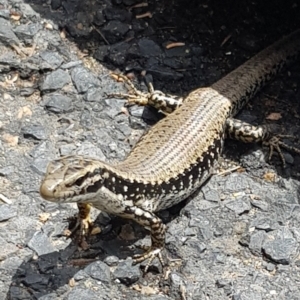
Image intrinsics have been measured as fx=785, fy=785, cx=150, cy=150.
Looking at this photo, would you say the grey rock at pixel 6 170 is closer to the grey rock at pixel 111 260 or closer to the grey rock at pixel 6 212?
the grey rock at pixel 6 212

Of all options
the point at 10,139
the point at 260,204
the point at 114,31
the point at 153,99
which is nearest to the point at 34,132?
the point at 10,139

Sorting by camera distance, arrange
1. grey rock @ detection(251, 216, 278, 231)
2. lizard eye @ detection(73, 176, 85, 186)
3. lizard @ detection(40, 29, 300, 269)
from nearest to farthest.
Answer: lizard eye @ detection(73, 176, 85, 186), lizard @ detection(40, 29, 300, 269), grey rock @ detection(251, 216, 278, 231)

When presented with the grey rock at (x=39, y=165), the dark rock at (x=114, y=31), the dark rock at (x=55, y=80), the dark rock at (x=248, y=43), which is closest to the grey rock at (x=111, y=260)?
the grey rock at (x=39, y=165)

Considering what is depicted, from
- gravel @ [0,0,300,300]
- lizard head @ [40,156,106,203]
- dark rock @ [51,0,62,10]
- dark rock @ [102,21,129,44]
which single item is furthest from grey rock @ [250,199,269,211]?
dark rock @ [51,0,62,10]

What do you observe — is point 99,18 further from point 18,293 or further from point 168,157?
point 18,293

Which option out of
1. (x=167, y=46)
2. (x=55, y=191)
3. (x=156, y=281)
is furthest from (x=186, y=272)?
(x=167, y=46)

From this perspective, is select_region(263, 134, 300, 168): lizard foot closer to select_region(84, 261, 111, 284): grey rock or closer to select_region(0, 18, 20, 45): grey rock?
select_region(84, 261, 111, 284): grey rock

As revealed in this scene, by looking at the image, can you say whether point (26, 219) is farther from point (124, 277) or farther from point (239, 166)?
point (239, 166)
